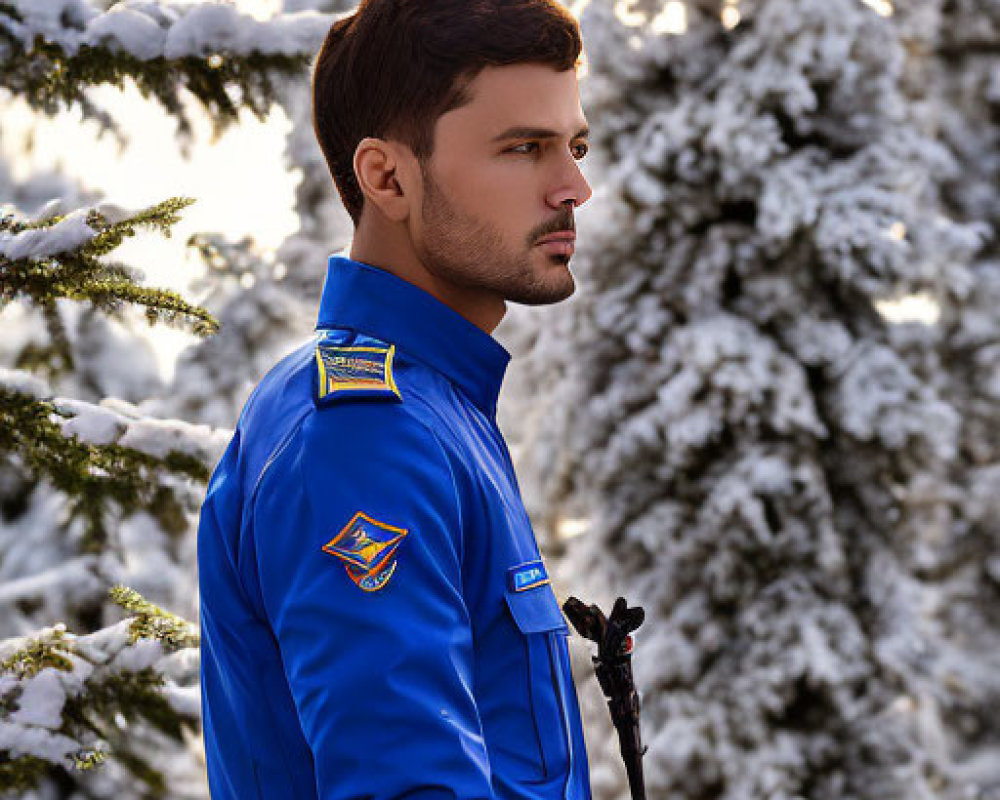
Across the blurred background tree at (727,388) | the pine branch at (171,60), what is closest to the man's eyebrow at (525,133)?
the pine branch at (171,60)

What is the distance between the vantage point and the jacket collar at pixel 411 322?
156cm

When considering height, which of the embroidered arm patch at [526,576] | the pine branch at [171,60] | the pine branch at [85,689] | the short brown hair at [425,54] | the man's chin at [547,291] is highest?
the pine branch at [171,60]

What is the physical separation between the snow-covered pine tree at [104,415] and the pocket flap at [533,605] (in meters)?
0.81

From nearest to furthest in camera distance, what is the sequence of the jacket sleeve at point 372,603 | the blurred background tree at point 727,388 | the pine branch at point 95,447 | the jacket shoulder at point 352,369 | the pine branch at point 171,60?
1. the jacket sleeve at point 372,603
2. the jacket shoulder at point 352,369
3. the pine branch at point 95,447
4. the pine branch at point 171,60
5. the blurred background tree at point 727,388

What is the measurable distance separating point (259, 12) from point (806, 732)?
605cm

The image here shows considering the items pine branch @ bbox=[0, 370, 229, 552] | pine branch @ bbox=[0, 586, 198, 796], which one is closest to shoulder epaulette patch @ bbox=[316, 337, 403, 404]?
pine branch @ bbox=[0, 586, 198, 796]

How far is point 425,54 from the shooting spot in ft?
5.13

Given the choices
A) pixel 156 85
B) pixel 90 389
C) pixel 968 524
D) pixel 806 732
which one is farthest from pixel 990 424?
pixel 156 85

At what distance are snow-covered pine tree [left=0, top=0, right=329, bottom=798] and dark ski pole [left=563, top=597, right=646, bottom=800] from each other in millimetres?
757

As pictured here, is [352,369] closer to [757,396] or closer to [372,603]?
[372,603]

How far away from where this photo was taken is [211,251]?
13.1ft

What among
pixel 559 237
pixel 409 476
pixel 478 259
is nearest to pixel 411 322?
pixel 478 259

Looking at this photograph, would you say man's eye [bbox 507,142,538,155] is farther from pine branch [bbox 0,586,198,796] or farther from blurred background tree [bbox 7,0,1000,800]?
blurred background tree [bbox 7,0,1000,800]

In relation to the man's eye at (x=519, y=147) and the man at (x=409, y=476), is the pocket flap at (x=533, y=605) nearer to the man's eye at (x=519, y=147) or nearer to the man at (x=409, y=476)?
the man at (x=409, y=476)
